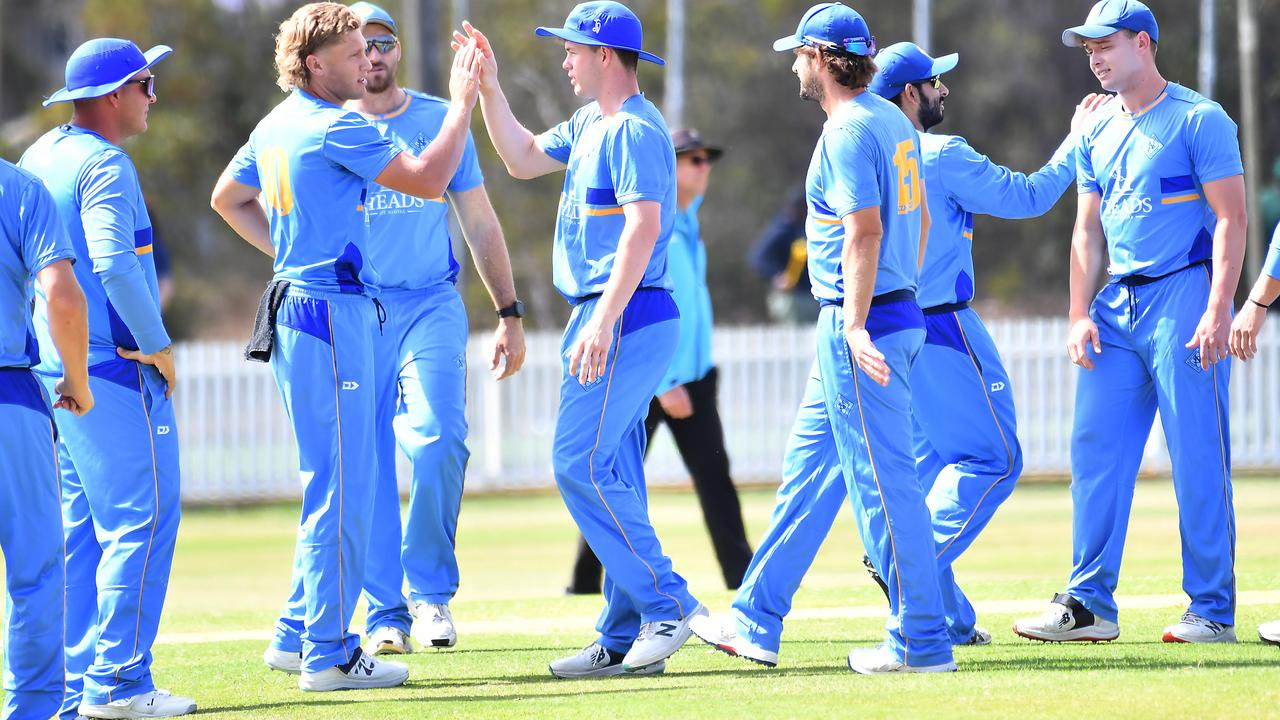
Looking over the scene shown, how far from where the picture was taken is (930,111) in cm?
684

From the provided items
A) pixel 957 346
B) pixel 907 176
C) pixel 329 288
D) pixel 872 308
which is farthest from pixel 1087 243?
pixel 329 288

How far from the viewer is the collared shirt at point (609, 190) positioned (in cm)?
608

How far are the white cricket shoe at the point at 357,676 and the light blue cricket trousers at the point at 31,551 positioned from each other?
1.08m

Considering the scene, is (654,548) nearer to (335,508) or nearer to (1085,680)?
(335,508)

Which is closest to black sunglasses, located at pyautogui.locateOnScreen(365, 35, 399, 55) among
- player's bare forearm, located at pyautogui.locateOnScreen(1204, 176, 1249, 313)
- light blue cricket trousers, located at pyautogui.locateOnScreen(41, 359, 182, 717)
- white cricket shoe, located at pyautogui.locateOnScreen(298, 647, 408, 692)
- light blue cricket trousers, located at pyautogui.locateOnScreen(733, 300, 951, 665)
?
light blue cricket trousers, located at pyautogui.locateOnScreen(41, 359, 182, 717)

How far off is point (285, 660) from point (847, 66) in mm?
3127

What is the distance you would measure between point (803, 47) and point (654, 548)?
1.92 m

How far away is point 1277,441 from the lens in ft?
54.0

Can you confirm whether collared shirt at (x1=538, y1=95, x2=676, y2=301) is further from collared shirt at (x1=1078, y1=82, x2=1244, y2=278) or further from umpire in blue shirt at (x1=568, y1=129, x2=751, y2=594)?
umpire in blue shirt at (x1=568, y1=129, x2=751, y2=594)

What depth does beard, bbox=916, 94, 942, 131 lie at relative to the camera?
Result: 22.4 ft

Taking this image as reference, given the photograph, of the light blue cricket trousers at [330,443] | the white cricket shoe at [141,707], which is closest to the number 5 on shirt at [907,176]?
the light blue cricket trousers at [330,443]

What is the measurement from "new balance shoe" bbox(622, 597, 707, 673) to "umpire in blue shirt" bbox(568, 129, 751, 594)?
2.67m

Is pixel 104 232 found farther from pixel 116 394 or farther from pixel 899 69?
pixel 899 69

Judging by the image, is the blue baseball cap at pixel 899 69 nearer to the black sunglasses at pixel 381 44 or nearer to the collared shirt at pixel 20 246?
the black sunglasses at pixel 381 44
